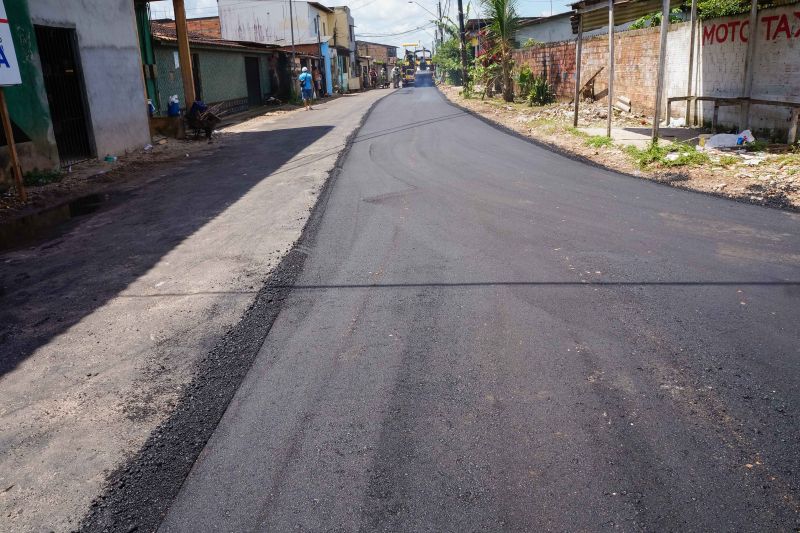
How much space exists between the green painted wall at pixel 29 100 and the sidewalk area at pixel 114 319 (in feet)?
8.39

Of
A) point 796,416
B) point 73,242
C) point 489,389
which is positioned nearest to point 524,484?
point 489,389

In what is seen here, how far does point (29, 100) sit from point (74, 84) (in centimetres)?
233

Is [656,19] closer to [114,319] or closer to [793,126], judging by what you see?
[793,126]

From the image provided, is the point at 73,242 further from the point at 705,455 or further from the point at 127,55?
the point at 127,55

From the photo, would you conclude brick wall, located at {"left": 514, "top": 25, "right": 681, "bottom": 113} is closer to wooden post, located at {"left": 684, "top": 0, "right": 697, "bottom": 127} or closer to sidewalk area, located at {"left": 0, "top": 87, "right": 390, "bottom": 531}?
wooden post, located at {"left": 684, "top": 0, "right": 697, "bottom": 127}

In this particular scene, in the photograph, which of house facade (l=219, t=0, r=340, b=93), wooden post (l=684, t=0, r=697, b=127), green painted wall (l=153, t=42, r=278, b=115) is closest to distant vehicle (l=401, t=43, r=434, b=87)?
house facade (l=219, t=0, r=340, b=93)

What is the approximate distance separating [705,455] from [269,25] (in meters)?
53.8

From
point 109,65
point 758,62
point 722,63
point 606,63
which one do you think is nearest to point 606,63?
point 606,63

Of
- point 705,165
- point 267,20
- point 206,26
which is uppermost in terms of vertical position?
point 206,26

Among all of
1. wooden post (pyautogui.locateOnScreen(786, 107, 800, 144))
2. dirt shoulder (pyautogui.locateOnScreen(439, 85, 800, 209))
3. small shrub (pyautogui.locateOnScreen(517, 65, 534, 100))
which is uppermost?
small shrub (pyautogui.locateOnScreen(517, 65, 534, 100))

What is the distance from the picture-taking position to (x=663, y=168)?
10219 millimetres

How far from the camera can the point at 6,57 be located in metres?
9.03

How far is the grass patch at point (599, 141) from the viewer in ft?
42.0

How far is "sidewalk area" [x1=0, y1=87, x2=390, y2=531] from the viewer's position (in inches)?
127
